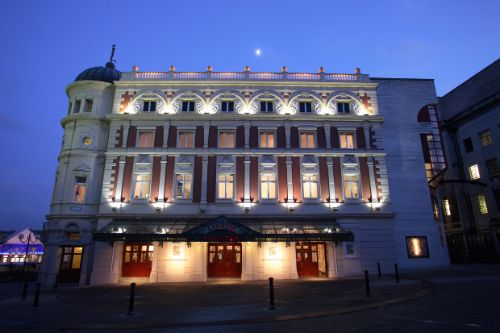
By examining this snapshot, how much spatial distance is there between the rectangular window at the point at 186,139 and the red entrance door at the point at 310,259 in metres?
12.7

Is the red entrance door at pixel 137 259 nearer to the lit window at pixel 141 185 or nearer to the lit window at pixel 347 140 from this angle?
the lit window at pixel 141 185

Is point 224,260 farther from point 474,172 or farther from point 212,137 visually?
point 474,172

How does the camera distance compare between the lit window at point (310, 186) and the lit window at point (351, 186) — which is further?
the lit window at point (351, 186)

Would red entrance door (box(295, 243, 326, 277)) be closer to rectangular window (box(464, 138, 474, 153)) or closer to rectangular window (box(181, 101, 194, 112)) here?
rectangular window (box(181, 101, 194, 112))

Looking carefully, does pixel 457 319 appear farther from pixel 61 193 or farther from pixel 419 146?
pixel 61 193

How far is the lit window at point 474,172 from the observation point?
1341 inches

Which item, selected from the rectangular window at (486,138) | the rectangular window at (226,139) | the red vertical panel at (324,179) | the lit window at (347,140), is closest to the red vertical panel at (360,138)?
the lit window at (347,140)

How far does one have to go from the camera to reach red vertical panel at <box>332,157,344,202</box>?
24.1 metres

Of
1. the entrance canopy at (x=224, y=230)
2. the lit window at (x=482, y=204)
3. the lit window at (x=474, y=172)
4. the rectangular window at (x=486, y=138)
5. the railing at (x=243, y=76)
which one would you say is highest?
the railing at (x=243, y=76)

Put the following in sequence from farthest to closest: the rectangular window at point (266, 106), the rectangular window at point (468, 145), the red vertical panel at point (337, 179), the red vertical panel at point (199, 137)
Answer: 1. the rectangular window at point (468, 145)
2. the rectangular window at point (266, 106)
3. the red vertical panel at point (199, 137)
4. the red vertical panel at point (337, 179)

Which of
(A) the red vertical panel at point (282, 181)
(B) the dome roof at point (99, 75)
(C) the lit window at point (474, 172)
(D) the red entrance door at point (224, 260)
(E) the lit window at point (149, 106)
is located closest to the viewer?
(D) the red entrance door at point (224, 260)

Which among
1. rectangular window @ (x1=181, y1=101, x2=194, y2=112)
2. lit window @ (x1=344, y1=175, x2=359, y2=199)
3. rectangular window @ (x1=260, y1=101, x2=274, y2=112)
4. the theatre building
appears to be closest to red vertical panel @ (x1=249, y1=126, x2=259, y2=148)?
the theatre building

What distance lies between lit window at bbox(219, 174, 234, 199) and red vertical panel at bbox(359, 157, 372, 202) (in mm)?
11245

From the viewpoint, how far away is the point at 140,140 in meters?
25.3
